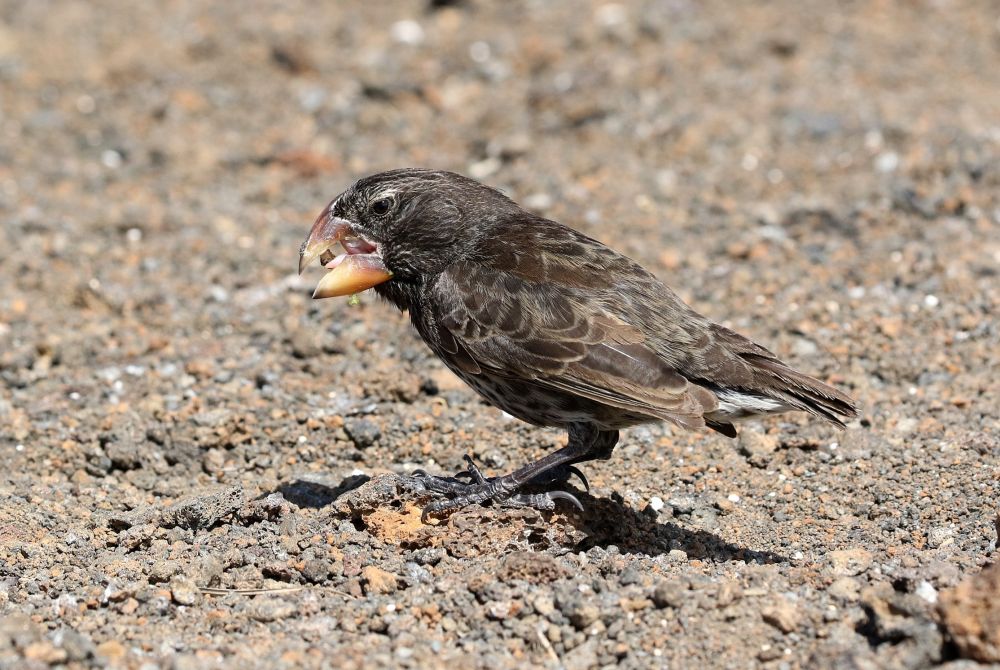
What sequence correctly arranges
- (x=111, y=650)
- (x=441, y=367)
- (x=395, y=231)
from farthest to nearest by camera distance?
(x=441, y=367) → (x=395, y=231) → (x=111, y=650)

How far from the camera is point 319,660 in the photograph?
13.5 ft

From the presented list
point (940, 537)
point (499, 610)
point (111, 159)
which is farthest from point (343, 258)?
point (111, 159)

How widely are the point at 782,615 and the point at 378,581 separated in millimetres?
1468

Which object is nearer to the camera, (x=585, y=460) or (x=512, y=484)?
(x=512, y=484)

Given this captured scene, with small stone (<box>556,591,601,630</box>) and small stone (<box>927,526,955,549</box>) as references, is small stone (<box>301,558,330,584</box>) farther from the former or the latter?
small stone (<box>927,526,955,549</box>)

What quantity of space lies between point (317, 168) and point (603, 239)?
255cm

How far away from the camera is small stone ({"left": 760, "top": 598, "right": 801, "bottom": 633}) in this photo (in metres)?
4.20

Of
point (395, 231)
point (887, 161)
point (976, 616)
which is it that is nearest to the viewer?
point (976, 616)

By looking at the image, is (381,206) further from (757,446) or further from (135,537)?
(757,446)

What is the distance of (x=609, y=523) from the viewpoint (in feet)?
17.4

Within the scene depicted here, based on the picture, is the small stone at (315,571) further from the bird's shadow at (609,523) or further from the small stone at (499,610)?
the small stone at (499,610)

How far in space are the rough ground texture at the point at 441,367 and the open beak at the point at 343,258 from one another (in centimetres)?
89

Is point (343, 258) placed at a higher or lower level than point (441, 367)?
higher

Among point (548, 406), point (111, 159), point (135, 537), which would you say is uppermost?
point (548, 406)
